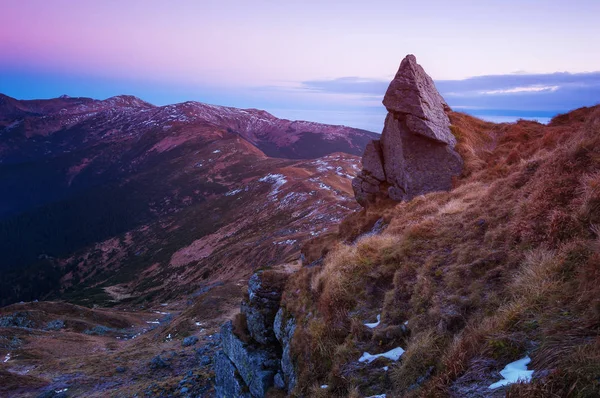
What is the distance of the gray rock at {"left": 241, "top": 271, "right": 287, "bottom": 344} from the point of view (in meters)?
15.5

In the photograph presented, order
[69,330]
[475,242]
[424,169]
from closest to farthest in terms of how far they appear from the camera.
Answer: [475,242]
[424,169]
[69,330]

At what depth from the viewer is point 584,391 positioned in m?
4.62

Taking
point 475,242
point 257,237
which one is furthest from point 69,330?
point 475,242

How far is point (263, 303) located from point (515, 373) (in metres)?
11.6

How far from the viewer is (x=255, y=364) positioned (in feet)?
47.5

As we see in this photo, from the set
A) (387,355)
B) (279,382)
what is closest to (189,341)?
(279,382)

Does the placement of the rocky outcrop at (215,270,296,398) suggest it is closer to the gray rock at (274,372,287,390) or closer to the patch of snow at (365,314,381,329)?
the gray rock at (274,372,287,390)

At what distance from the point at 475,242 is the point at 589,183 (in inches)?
125

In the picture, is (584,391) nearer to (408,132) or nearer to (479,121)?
(408,132)

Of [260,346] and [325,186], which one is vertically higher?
[260,346]

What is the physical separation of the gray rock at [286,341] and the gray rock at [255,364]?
2.98 ft

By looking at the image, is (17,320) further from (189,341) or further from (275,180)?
(275,180)

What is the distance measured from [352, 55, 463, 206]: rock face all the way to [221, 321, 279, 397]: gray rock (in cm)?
1289

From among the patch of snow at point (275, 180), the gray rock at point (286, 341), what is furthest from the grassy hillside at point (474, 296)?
the patch of snow at point (275, 180)
